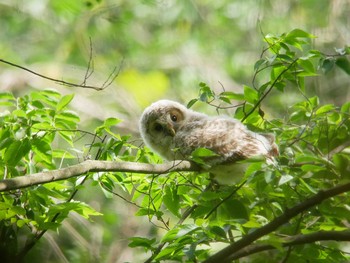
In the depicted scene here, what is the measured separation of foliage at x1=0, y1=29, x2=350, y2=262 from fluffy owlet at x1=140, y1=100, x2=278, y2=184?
0.38 ft

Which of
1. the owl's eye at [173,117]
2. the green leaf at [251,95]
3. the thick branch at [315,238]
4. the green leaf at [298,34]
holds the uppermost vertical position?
the green leaf at [298,34]

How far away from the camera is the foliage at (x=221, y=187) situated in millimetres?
1862

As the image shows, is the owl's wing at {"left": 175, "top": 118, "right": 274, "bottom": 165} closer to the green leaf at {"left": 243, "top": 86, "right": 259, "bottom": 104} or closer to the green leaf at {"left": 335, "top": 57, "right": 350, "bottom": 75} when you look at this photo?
the green leaf at {"left": 243, "top": 86, "right": 259, "bottom": 104}

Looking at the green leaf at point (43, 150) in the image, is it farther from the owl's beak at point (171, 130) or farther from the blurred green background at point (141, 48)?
the blurred green background at point (141, 48)

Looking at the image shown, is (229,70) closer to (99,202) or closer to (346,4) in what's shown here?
(346,4)

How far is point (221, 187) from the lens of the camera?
2.24 meters

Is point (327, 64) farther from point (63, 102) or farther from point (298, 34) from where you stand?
point (63, 102)

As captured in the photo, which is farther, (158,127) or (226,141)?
(158,127)

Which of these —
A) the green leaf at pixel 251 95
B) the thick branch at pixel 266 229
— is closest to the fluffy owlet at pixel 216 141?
the green leaf at pixel 251 95

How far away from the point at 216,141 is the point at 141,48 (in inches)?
190

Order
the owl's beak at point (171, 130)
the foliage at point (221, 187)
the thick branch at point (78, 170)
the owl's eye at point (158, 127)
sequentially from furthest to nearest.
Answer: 1. the owl's eye at point (158, 127)
2. the owl's beak at point (171, 130)
3. the foliage at point (221, 187)
4. the thick branch at point (78, 170)

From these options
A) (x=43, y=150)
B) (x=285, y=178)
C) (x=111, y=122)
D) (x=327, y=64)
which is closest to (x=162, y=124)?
(x=111, y=122)

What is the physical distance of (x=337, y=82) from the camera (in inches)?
225

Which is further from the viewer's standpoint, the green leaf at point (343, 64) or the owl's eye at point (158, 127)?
the owl's eye at point (158, 127)
